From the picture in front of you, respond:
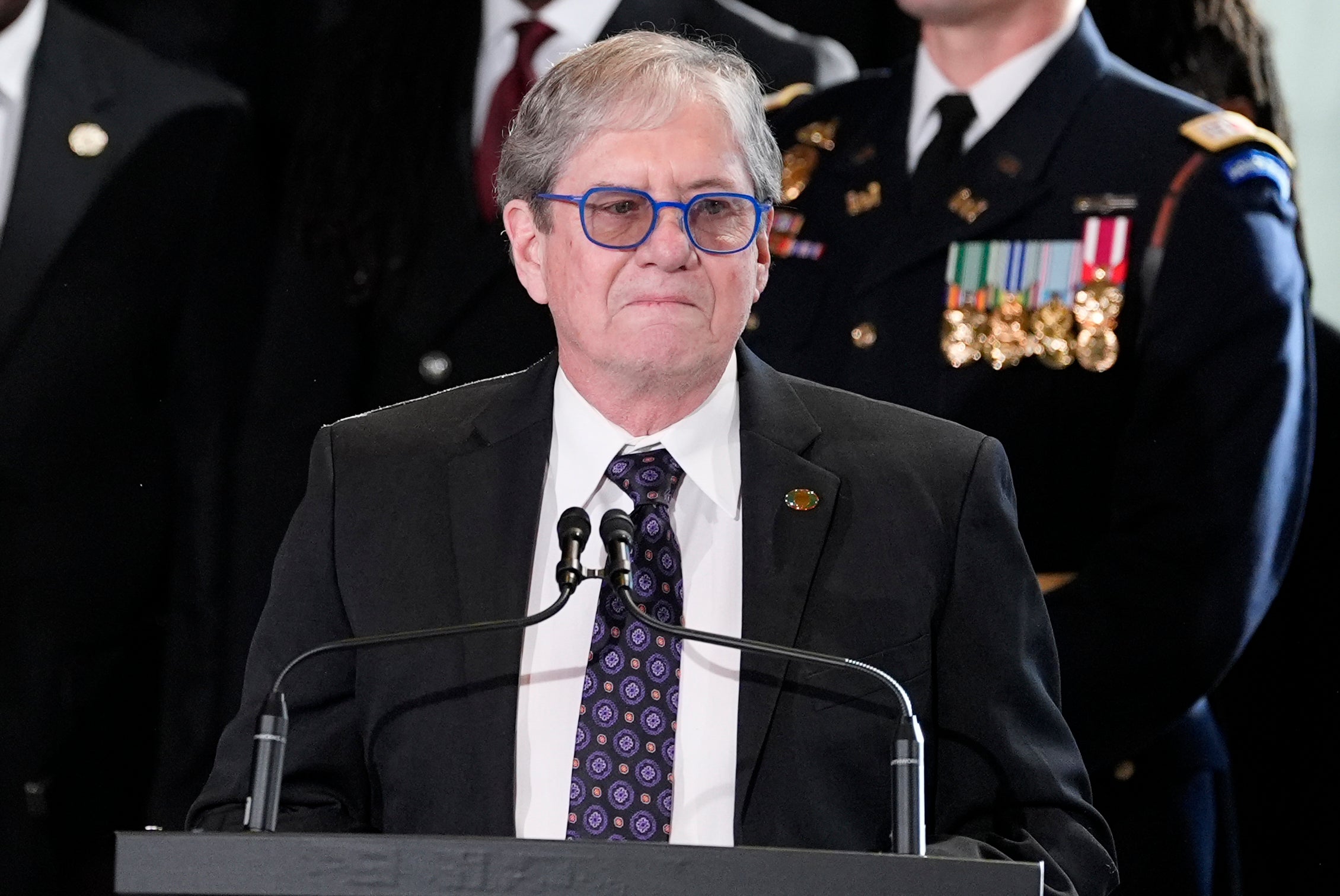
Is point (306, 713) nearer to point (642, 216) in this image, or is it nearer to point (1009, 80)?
point (642, 216)

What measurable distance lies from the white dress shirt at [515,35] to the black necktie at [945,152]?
500mm

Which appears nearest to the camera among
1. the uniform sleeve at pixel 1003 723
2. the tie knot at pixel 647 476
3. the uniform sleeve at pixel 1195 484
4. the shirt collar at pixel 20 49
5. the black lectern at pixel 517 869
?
the black lectern at pixel 517 869

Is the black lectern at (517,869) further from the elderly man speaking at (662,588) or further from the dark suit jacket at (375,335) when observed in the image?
the dark suit jacket at (375,335)

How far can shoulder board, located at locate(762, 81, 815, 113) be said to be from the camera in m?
2.57

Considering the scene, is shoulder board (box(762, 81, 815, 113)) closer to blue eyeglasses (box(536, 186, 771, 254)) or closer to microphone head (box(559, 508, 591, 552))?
blue eyeglasses (box(536, 186, 771, 254))

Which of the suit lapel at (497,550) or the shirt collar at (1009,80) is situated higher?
the shirt collar at (1009,80)

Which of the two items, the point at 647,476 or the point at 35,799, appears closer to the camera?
the point at 647,476

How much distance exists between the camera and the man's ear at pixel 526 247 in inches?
68.4

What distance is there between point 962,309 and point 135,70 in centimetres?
119

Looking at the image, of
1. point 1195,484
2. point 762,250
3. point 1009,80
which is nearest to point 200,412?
point 762,250

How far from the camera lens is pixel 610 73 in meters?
1.63

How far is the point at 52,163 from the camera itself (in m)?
2.43

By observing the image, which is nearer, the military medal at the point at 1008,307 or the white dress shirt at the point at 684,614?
the white dress shirt at the point at 684,614

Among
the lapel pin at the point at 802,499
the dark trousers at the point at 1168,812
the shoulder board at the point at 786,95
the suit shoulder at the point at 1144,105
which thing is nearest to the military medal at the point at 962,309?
the suit shoulder at the point at 1144,105
